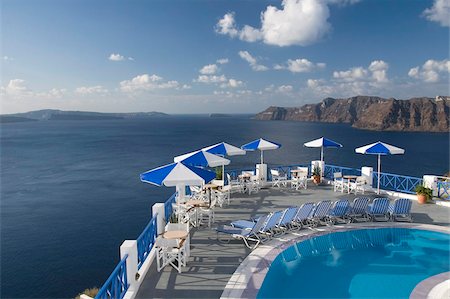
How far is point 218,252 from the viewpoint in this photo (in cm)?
788

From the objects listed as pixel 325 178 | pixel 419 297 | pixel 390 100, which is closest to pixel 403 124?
pixel 390 100

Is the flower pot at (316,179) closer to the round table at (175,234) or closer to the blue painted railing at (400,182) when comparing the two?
the blue painted railing at (400,182)

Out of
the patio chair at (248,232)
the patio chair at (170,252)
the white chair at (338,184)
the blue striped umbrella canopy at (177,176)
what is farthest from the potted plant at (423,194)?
the patio chair at (170,252)

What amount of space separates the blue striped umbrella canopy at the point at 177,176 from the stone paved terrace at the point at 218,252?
178 centimetres

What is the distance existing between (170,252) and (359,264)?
15.4 feet

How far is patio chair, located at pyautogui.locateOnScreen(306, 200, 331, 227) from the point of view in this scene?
9.70 metres

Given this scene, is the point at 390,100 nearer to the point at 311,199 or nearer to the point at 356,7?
the point at 356,7

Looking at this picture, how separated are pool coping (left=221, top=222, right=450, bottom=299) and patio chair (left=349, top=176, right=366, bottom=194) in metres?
3.59

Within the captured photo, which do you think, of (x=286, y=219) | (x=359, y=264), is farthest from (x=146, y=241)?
(x=359, y=264)

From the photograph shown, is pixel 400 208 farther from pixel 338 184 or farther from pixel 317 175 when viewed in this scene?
pixel 317 175

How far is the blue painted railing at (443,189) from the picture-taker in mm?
13148

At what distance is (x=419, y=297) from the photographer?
621 centimetres

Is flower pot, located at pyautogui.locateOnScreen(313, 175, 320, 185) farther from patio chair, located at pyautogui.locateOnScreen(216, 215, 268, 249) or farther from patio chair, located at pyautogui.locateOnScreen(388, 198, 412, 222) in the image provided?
patio chair, located at pyautogui.locateOnScreen(216, 215, 268, 249)

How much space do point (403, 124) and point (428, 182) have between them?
5817 inches
